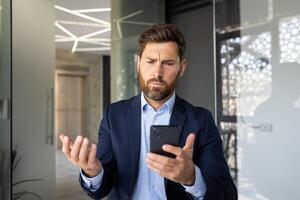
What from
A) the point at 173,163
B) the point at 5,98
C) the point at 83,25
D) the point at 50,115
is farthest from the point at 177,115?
the point at 83,25

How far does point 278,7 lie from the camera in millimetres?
3072

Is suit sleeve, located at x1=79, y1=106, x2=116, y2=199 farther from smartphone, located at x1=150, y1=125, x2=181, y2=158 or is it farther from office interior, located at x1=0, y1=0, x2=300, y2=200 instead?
office interior, located at x1=0, y1=0, x2=300, y2=200

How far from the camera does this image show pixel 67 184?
5105 mm

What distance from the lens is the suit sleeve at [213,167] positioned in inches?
36.3

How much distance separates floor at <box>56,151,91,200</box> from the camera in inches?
175

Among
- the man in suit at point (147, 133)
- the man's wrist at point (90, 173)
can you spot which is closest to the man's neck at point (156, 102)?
the man in suit at point (147, 133)

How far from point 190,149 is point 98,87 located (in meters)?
9.18

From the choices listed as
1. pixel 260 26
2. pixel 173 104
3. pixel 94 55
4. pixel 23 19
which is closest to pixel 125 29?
pixel 23 19

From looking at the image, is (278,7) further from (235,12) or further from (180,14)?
(180,14)

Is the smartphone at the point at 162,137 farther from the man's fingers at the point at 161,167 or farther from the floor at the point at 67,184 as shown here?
the floor at the point at 67,184

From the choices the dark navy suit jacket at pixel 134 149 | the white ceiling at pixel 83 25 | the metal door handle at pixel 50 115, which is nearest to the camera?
the dark navy suit jacket at pixel 134 149

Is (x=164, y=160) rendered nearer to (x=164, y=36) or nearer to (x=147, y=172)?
(x=147, y=172)

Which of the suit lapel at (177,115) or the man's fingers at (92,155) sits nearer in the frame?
the man's fingers at (92,155)

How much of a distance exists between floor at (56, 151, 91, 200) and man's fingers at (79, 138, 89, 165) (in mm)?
2842
